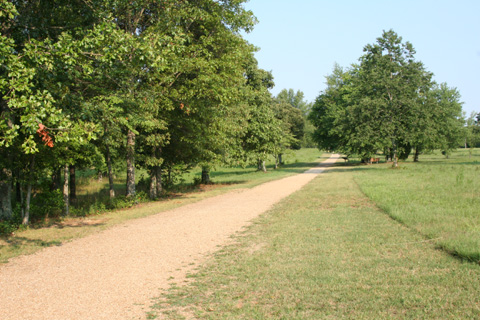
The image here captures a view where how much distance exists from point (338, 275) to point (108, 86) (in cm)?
908

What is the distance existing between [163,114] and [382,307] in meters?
14.4

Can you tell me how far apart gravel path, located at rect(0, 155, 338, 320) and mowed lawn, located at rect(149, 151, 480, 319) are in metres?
0.50

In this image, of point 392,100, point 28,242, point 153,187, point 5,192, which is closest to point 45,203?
point 5,192

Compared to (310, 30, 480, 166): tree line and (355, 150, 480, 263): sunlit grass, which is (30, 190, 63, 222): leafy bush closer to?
(355, 150, 480, 263): sunlit grass

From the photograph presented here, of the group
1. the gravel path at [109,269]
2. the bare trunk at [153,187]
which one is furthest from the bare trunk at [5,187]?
the bare trunk at [153,187]

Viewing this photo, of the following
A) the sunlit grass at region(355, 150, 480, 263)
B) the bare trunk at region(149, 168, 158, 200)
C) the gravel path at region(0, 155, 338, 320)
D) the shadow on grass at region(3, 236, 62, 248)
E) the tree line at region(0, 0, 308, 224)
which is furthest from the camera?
the bare trunk at region(149, 168, 158, 200)

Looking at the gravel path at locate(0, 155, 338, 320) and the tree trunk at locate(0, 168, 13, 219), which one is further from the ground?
the tree trunk at locate(0, 168, 13, 219)

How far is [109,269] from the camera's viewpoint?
664 centimetres

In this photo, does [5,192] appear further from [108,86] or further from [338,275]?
[338,275]

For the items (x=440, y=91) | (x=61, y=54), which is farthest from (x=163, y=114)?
(x=440, y=91)

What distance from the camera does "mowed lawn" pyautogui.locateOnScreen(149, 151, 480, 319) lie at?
15.0 feet

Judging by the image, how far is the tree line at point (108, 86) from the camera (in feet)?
26.5

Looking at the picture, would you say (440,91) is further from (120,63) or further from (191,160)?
(120,63)

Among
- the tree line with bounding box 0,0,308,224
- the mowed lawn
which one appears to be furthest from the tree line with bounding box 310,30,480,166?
the mowed lawn
